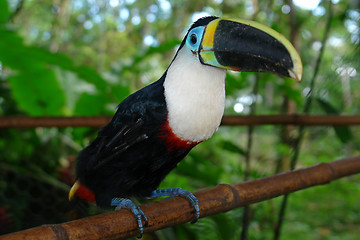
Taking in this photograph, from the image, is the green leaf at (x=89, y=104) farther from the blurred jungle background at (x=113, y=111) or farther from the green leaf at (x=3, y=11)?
the green leaf at (x=3, y=11)

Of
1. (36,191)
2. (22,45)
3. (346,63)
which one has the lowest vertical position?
(36,191)

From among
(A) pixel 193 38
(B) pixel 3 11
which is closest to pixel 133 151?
(A) pixel 193 38

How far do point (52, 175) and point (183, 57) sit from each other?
138 cm

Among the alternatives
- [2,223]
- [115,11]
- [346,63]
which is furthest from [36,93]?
[115,11]

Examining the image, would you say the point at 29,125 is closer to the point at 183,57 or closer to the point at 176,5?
the point at 183,57

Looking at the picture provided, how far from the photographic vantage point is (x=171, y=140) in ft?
2.44

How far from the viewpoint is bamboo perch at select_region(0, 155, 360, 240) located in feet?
1.90

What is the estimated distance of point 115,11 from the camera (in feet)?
16.0

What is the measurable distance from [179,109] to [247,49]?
0.17m

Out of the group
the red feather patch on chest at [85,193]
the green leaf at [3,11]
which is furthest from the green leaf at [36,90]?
the red feather patch on chest at [85,193]

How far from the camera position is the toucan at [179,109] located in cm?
65

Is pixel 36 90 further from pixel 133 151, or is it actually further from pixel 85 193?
pixel 133 151

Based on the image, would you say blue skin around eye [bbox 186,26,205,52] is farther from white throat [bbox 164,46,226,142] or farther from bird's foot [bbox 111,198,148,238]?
bird's foot [bbox 111,198,148,238]

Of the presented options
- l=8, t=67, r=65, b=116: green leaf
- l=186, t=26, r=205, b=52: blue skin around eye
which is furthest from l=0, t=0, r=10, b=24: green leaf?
Result: l=186, t=26, r=205, b=52: blue skin around eye
